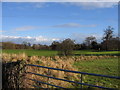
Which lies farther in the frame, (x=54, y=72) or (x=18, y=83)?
(x=54, y=72)

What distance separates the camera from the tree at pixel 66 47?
17750mm

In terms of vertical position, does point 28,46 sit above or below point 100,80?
above

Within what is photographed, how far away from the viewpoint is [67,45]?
18.2 m

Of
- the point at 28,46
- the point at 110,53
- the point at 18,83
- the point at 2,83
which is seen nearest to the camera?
the point at 18,83

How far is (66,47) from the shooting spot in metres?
18.5

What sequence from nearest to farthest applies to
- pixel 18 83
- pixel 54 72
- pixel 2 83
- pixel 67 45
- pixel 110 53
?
pixel 18 83, pixel 2 83, pixel 54 72, pixel 67 45, pixel 110 53

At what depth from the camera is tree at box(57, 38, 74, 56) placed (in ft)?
58.2

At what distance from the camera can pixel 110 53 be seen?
25.0 meters

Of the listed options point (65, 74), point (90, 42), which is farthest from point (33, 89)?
point (90, 42)

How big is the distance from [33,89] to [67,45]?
12523mm

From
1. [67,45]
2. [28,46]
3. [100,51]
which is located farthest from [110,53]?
[28,46]

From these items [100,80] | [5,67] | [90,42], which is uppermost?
[90,42]

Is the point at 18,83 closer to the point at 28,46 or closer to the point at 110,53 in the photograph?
the point at 28,46

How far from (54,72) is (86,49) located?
18.6 m
